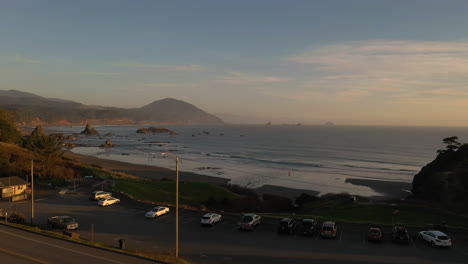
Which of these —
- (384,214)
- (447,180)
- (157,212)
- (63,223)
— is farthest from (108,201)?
(447,180)

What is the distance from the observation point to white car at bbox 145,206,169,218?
109 feet

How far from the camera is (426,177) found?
65250 millimetres

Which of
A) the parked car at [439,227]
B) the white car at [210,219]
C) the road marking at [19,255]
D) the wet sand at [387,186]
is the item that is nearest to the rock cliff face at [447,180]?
the wet sand at [387,186]

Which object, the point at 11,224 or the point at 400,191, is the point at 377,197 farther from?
the point at 11,224

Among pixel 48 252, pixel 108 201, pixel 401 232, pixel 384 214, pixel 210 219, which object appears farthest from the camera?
pixel 384 214

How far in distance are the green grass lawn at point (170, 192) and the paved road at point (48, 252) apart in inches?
840

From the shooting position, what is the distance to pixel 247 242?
2647cm

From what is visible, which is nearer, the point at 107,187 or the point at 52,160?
the point at 107,187

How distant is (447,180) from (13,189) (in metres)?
68.1

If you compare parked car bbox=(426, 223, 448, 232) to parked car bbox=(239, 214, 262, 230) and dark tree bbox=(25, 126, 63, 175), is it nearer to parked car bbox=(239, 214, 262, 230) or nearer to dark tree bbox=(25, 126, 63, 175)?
parked car bbox=(239, 214, 262, 230)

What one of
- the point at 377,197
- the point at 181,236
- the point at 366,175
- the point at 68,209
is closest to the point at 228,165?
the point at 366,175

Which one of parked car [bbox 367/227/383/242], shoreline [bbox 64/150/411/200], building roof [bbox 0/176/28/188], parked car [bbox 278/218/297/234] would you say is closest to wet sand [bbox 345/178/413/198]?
shoreline [bbox 64/150/411/200]

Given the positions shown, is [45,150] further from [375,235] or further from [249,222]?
[375,235]

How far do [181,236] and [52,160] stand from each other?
40.3 metres
